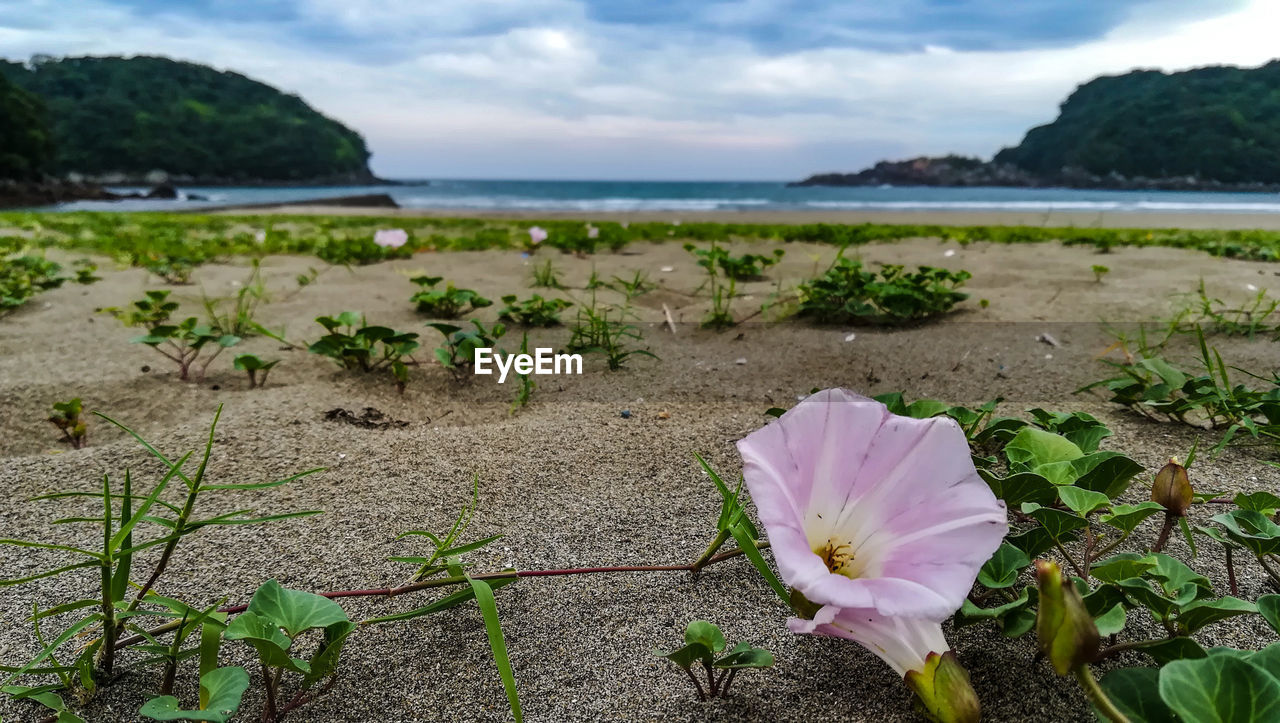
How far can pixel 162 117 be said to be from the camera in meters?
70.2

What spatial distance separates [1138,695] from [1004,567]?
220 millimetres

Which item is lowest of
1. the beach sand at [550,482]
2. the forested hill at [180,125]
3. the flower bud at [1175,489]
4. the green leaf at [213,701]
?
the beach sand at [550,482]

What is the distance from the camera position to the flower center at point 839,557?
2.76 ft

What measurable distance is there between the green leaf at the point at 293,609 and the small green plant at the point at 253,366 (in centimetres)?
133

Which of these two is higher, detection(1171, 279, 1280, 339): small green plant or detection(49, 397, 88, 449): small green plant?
detection(1171, 279, 1280, 339): small green plant

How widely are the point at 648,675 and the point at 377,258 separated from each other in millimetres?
4701

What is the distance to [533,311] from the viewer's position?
2764 mm

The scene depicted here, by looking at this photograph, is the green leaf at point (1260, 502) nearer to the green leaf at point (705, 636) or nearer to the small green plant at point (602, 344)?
the green leaf at point (705, 636)

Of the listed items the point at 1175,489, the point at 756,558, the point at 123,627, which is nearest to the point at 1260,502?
the point at 1175,489

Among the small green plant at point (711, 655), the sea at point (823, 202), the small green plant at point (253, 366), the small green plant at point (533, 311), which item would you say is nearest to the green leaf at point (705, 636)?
the small green plant at point (711, 655)

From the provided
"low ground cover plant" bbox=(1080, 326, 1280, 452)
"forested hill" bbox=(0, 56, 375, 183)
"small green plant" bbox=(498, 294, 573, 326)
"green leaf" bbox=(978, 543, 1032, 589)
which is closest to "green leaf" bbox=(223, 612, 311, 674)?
"green leaf" bbox=(978, 543, 1032, 589)

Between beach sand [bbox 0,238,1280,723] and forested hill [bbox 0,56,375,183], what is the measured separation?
246 feet

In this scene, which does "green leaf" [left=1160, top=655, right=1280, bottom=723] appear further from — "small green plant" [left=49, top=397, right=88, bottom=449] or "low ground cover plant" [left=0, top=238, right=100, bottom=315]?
"low ground cover plant" [left=0, top=238, right=100, bottom=315]

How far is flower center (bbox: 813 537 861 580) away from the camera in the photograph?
0.84 m
